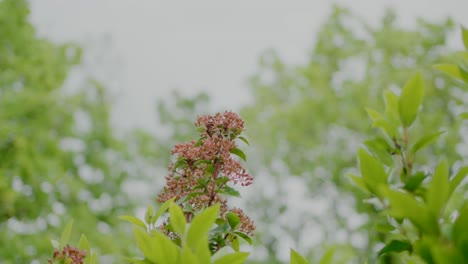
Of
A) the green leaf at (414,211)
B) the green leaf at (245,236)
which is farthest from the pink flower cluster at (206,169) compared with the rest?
the green leaf at (414,211)

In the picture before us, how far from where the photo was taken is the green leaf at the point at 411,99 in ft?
2.74

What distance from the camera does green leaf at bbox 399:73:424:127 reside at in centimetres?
84

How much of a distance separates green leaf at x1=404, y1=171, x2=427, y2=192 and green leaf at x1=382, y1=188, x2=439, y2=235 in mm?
116

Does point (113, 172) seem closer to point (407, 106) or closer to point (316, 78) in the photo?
point (316, 78)

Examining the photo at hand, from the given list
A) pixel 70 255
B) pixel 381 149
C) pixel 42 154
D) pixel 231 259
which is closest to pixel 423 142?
pixel 381 149

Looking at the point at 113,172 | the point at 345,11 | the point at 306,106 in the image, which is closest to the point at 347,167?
the point at 306,106

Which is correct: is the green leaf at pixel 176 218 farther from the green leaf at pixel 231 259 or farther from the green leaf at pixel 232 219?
the green leaf at pixel 232 219

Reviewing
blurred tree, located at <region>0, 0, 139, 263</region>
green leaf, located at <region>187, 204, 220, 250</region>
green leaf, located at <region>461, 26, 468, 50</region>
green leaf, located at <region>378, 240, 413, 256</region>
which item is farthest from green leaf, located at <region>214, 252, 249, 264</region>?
blurred tree, located at <region>0, 0, 139, 263</region>

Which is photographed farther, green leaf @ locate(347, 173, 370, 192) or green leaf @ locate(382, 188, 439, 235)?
green leaf @ locate(347, 173, 370, 192)

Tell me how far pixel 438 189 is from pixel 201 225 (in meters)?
0.39

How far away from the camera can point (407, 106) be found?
0.87 meters

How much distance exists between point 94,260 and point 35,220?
822 cm

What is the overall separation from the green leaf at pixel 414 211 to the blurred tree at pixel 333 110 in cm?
1016

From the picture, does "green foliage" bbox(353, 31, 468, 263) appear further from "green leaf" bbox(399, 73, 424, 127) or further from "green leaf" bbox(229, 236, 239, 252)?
"green leaf" bbox(229, 236, 239, 252)
